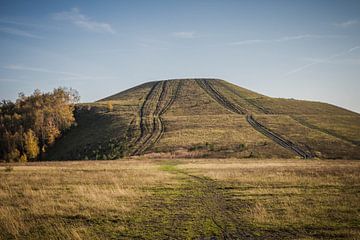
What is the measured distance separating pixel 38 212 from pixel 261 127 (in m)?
80.1

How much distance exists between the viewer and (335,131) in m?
85.9

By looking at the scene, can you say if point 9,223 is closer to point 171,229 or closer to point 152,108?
point 171,229

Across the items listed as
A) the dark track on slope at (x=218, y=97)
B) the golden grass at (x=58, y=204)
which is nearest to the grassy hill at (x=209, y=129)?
the dark track on slope at (x=218, y=97)

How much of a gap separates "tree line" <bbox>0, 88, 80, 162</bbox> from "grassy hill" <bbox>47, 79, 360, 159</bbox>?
13.9 feet

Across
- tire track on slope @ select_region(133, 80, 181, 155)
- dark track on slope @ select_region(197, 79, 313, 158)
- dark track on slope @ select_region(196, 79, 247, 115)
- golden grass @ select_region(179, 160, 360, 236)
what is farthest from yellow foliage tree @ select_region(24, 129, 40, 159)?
dark track on slope @ select_region(196, 79, 247, 115)

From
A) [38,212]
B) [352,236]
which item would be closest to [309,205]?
[352,236]

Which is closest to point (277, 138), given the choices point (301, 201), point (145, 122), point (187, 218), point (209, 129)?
point (209, 129)

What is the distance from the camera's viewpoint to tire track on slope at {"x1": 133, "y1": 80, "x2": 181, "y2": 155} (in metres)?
74.1

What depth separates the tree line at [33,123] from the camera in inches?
3073

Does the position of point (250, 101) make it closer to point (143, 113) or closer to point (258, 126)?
point (258, 126)

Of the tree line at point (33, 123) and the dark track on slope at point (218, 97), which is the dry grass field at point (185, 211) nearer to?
the tree line at point (33, 123)

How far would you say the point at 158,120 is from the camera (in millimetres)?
98625

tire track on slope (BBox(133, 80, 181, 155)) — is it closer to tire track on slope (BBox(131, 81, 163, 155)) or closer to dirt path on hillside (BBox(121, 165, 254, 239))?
tire track on slope (BBox(131, 81, 163, 155))

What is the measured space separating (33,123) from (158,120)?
37268 millimetres
